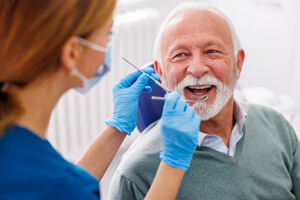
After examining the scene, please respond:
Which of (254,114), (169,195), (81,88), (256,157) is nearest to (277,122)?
(254,114)

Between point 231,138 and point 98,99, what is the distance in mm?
1715

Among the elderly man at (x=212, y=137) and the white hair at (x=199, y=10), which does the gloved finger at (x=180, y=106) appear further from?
the white hair at (x=199, y=10)

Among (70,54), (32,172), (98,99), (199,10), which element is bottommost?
(98,99)

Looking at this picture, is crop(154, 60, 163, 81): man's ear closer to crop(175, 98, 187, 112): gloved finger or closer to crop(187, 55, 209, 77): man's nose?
crop(187, 55, 209, 77): man's nose

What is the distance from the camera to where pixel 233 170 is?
4.80 feet

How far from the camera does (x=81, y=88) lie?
3.50 ft

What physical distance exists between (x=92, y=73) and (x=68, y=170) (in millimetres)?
242

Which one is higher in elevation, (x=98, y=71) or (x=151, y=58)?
(x=98, y=71)

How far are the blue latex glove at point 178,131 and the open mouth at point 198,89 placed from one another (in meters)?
0.28

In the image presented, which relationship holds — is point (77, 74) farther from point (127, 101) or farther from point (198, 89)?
point (198, 89)

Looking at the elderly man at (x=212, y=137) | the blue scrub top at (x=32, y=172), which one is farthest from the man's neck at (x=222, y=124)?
the blue scrub top at (x=32, y=172)

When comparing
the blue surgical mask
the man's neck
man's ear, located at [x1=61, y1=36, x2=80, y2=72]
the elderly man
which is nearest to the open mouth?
the elderly man

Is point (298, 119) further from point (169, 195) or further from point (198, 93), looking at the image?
point (169, 195)

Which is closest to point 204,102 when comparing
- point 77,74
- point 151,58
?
point 77,74
